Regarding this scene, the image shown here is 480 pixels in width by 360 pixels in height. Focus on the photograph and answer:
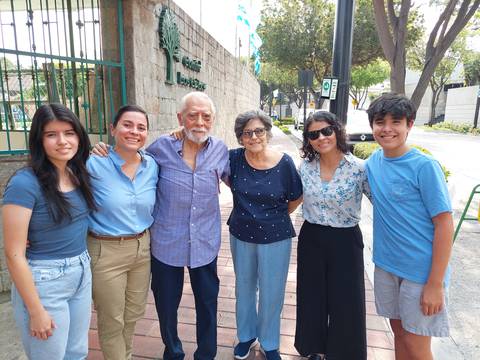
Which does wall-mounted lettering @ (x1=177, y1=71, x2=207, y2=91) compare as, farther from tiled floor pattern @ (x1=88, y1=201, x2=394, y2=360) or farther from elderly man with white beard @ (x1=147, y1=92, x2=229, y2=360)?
elderly man with white beard @ (x1=147, y1=92, x2=229, y2=360)

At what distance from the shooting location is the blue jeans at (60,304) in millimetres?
1654

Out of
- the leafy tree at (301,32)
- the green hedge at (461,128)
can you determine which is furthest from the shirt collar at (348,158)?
the green hedge at (461,128)

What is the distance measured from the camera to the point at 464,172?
10133 millimetres

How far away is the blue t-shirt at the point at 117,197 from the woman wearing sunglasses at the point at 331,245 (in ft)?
3.21

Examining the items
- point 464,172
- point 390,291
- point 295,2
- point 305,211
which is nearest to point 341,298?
point 390,291

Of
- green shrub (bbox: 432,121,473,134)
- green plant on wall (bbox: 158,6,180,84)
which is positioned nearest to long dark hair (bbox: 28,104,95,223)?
green plant on wall (bbox: 158,6,180,84)

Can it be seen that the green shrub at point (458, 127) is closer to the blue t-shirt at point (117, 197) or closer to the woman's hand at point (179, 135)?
the woman's hand at point (179, 135)

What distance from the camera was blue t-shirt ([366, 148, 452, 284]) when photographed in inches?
70.6

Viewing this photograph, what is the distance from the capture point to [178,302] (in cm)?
235

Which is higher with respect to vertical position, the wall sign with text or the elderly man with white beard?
the wall sign with text

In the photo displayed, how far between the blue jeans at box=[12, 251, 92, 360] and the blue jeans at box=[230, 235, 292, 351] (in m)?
0.98

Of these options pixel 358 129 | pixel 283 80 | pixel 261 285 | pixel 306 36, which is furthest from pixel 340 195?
pixel 283 80

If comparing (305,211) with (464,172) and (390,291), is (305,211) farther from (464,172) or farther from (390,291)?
(464,172)

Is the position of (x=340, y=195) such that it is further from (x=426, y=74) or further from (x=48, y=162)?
(x=426, y=74)
